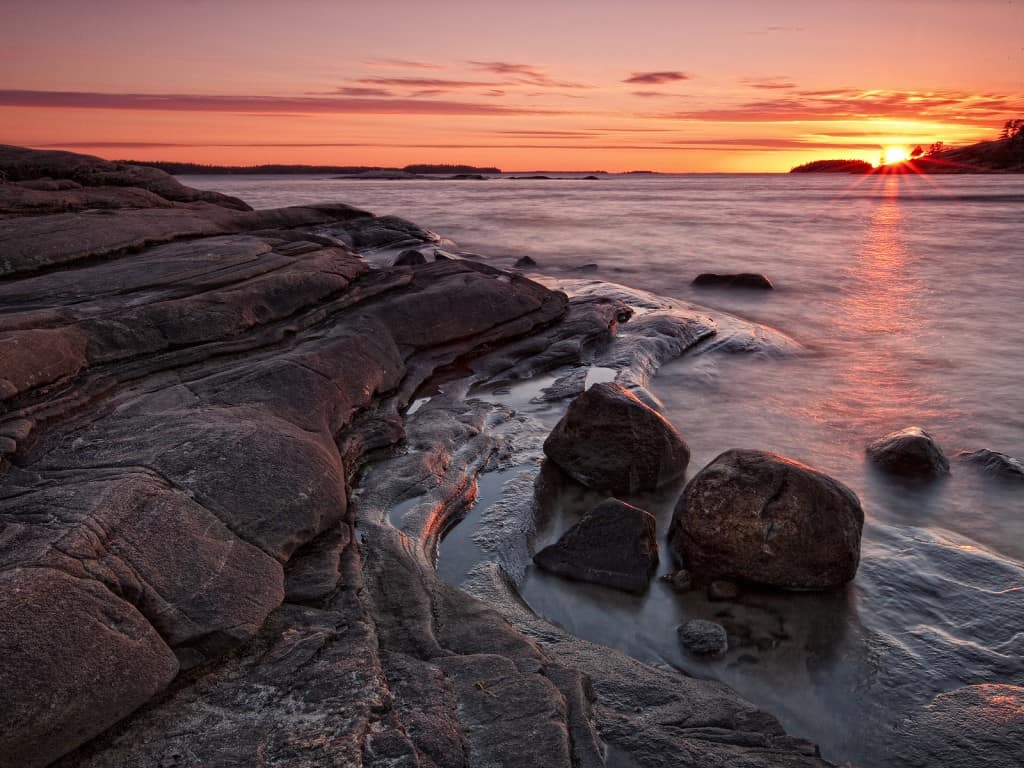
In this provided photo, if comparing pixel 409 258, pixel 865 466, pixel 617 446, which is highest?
pixel 409 258

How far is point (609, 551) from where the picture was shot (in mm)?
5355

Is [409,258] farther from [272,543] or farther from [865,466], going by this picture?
[272,543]

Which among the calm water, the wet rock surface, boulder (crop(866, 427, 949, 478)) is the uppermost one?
the wet rock surface

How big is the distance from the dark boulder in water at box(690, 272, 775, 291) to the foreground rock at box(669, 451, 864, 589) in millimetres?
12730

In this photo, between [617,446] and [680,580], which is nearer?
[680,580]

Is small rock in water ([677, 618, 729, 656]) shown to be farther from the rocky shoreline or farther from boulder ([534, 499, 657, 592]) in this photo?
boulder ([534, 499, 657, 592])

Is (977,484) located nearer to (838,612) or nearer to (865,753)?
(838,612)

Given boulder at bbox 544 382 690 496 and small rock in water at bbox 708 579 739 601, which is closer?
small rock in water at bbox 708 579 739 601

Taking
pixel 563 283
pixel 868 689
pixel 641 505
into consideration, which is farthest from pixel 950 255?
pixel 868 689

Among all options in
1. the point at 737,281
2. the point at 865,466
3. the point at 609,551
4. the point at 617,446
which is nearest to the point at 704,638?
the point at 609,551

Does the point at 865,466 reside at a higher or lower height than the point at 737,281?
lower

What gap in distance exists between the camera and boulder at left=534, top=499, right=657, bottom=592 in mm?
5270

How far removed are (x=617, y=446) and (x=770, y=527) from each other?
1899 millimetres

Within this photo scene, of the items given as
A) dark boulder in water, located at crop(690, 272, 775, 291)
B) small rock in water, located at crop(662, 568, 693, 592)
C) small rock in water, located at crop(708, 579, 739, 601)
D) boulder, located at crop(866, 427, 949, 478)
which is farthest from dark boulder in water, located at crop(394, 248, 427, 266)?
small rock in water, located at crop(708, 579, 739, 601)
